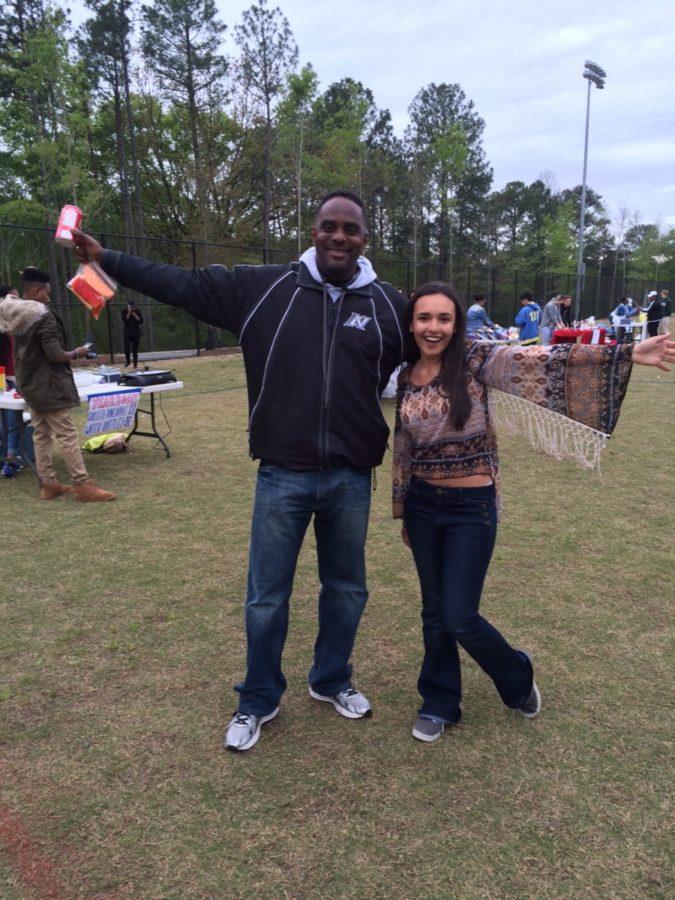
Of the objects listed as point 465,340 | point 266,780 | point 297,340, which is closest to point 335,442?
point 297,340

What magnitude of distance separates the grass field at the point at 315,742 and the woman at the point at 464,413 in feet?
1.86

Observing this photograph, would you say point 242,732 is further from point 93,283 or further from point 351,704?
point 93,283

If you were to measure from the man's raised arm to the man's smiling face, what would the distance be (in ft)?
0.92

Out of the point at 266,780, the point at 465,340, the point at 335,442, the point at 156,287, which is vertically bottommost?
the point at 266,780

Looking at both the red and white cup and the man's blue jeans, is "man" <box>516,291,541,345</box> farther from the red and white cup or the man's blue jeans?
the red and white cup

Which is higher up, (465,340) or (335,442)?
(465,340)

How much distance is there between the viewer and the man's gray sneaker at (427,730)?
2605 millimetres

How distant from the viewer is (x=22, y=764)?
2.48 m

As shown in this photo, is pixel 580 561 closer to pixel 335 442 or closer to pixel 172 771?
pixel 335 442

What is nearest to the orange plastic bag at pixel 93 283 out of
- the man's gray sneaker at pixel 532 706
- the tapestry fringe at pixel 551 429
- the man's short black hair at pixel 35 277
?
the tapestry fringe at pixel 551 429

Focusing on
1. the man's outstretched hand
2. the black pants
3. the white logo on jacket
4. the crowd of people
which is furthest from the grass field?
the black pants

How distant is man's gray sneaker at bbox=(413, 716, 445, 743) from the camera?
2.60 meters

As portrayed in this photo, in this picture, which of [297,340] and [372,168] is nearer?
[297,340]

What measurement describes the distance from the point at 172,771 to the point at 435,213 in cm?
5005
